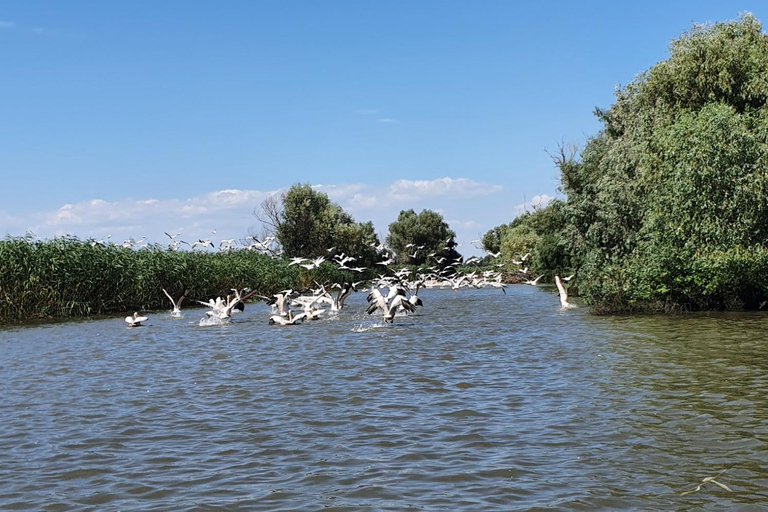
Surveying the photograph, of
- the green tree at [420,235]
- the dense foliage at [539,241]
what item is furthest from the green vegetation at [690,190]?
the green tree at [420,235]

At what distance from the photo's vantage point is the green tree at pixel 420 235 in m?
105

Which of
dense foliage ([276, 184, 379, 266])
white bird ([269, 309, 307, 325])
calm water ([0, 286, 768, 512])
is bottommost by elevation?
calm water ([0, 286, 768, 512])

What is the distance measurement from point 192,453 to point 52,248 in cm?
2480

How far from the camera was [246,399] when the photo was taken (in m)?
12.7

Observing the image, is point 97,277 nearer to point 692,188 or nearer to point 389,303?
point 389,303

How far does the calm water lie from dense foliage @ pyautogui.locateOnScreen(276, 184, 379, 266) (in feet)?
205

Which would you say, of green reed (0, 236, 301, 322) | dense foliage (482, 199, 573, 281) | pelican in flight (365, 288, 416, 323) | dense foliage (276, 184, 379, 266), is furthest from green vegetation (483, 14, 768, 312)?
dense foliage (276, 184, 379, 266)

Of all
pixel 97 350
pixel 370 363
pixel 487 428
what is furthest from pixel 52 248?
pixel 487 428

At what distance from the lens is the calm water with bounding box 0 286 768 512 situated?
7281 millimetres

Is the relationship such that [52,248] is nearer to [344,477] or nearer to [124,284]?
[124,284]

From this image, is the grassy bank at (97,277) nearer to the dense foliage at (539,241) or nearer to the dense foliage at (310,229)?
the dense foliage at (539,241)

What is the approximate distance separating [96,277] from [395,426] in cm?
2588

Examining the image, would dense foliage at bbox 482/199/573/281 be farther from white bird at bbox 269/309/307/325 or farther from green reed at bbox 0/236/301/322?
green reed at bbox 0/236/301/322

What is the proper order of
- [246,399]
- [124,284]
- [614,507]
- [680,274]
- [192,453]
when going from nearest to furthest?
[614,507], [192,453], [246,399], [680,274], [124,284]
